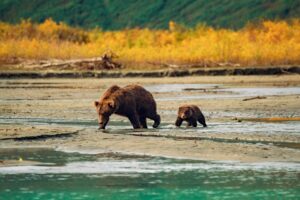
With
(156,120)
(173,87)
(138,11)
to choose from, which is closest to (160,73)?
(173,87)

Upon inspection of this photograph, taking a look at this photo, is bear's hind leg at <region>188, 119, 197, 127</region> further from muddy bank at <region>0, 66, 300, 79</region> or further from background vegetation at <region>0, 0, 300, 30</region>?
background vegetation at <region>0, 0, 300, 30</region>


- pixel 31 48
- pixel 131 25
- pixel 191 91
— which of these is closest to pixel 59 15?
pixel 131 25

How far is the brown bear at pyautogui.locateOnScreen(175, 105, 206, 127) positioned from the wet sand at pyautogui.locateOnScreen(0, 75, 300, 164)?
0.84 ft

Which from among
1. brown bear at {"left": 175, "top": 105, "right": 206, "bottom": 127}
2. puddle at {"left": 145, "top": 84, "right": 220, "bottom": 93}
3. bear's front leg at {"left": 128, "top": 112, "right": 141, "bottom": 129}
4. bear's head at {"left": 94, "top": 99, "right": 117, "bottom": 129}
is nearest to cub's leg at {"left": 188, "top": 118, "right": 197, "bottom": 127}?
brown bear at {"left": 175, "top": 105, "right": 206, "bottom": 127}

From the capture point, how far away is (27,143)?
15398mm

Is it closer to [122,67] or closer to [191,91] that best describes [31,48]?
[122,67]

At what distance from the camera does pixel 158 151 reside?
1429 cm

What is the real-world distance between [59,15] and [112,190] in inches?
3498

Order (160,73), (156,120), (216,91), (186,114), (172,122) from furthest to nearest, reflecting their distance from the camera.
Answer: (160,73), (216,91), (172,122), (156,120), (186,114)

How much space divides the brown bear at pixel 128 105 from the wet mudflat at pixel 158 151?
287 mm

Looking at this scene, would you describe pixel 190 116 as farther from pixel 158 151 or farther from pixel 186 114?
pixel 158 151

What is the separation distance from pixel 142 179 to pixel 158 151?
7.90ft

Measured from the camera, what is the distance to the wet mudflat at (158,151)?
11.4m

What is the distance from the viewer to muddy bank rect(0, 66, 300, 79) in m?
36.1
